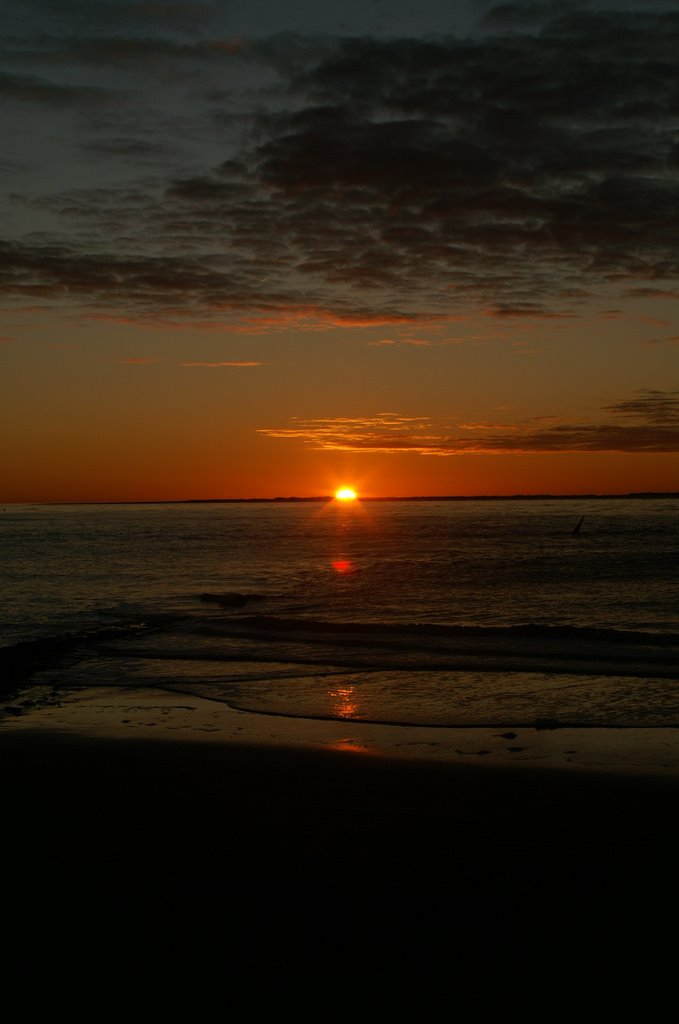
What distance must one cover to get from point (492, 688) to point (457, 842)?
8435 millimetres

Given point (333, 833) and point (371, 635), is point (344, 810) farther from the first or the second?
point (371, 635)

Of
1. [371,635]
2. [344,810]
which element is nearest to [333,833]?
[344,810]

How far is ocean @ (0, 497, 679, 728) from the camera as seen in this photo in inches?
563

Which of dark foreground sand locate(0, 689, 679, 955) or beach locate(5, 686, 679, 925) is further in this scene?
beach locate(5, 686, 679, 925)

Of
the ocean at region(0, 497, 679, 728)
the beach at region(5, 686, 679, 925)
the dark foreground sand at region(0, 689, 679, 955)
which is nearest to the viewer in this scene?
the dark foreground sand at region(0, 689, 679, 955)

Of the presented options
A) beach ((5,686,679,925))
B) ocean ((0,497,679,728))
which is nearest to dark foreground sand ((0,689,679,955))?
beach ((5,686,679,925))

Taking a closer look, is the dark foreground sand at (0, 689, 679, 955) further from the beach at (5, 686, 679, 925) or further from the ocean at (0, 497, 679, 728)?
the ocean at (0, 497, 679, 728)

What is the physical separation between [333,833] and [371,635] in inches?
626

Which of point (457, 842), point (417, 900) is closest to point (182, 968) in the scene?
point (417, 900)

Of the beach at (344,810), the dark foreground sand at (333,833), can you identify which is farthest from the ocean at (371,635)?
the dark foreground sand at (333,833)

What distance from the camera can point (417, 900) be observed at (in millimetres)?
5949

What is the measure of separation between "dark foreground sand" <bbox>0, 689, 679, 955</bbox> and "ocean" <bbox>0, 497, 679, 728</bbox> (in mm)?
2752

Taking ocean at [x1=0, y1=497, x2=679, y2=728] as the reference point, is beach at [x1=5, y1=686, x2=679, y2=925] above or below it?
below

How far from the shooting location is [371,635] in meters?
23.2
